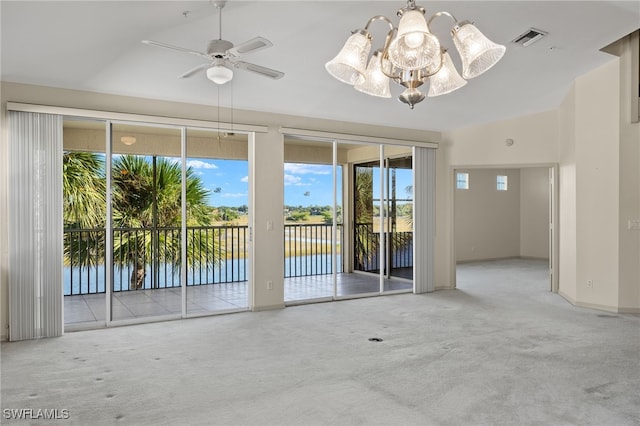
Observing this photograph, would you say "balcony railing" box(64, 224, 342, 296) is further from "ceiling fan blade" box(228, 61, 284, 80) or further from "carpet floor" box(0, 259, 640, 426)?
"ceiling fan blade" box(228, 61, 284, 80)

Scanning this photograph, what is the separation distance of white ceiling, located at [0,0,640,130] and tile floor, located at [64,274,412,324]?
8.41 feet

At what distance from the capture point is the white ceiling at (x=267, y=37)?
3.50 m

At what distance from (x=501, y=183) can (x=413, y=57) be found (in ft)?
31.0

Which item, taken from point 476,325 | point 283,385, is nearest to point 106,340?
point 283,385

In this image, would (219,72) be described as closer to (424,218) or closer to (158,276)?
(158,276)

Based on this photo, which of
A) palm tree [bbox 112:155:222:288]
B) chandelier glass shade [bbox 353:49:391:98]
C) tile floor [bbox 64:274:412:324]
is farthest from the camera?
palm tree [bbox 112:155:222:288]

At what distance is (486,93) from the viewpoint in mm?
5867

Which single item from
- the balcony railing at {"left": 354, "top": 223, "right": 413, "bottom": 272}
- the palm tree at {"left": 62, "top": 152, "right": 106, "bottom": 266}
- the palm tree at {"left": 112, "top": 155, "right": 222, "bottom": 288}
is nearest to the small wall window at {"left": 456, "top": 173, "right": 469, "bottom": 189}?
the balcony railing at {"left": 354, "top": 223, "right": 413, "bottom": 272}

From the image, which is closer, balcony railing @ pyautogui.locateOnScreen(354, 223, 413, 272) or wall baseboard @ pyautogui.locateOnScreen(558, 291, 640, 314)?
wall baseboard @ pyautogui.locateOnScreen(558, 291, 640, 314)

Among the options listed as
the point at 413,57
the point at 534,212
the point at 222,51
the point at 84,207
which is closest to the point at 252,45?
the point at 222,51

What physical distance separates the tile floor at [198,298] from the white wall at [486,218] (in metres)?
3.79

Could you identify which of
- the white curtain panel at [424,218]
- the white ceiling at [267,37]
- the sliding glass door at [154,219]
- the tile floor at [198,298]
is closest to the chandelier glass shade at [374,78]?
the white ceiling at [267,37]

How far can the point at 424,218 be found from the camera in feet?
23.1

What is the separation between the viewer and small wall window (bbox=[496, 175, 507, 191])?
1126 centimetres
